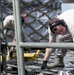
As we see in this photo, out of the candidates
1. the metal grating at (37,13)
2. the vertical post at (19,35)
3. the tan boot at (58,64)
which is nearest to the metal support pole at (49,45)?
the vertical post at (19,35)

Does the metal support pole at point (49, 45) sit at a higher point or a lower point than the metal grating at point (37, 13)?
lower

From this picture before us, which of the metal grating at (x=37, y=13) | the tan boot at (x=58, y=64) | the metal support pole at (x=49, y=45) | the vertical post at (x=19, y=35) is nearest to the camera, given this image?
the metal support pole at (x=49, y=45)

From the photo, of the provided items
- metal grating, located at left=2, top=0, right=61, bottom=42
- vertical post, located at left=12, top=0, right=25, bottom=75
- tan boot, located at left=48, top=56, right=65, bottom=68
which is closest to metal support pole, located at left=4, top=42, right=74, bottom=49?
vertical post, located at left=12, top=0, right=25, bottom=75

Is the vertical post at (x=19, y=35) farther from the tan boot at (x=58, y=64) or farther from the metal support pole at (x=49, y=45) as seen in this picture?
the tan boot at (x=58, y=64)

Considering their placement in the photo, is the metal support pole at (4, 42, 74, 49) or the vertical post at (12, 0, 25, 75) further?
the vertical post at (12, 0, 25, 75)

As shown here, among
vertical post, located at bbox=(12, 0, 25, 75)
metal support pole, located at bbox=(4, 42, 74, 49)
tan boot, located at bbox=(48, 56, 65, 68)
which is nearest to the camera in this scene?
metal support pole, located at bbox=(4, 42, 74, 49)

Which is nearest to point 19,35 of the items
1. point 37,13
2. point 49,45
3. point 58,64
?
point 49,45

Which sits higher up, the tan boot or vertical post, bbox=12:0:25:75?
vertical post, bbox=12:0:25:75

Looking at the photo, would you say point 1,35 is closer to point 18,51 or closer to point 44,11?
point 18,51

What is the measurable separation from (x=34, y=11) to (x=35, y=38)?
60cm

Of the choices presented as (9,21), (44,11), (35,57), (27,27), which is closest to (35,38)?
(27,27)

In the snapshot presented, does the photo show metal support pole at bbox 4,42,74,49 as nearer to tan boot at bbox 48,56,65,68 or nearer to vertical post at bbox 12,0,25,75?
vertical post at bbox 12,0,25,75

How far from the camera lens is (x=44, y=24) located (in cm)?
609

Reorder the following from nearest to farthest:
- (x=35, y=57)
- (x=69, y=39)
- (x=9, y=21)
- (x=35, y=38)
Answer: (x=69, y=39)
(x=35, y=57)
(x=9, y=21)
(x=35, y=38)
